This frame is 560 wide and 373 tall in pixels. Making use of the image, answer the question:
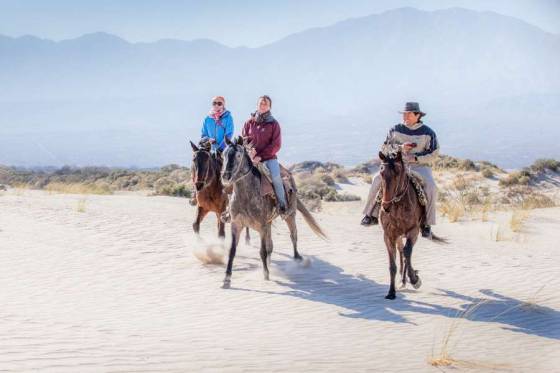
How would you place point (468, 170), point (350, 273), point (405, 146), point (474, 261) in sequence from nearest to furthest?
1. point (405, 146)
2. point (350, 273)
3. point (474, 261)
4. point (468, 170)

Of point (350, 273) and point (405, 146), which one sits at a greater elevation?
point (405, 146)

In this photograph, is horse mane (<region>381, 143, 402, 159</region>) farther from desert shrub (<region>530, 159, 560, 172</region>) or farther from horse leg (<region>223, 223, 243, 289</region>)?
desert shrub (<region>530, 159, 560, 172</region>)

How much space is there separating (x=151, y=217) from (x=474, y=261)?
808cm

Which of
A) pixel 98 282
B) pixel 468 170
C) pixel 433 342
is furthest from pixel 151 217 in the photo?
pixel 468 170

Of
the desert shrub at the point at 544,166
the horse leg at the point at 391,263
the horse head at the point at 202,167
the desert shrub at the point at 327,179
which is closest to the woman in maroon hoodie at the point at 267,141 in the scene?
the horse head at the point at 202,167

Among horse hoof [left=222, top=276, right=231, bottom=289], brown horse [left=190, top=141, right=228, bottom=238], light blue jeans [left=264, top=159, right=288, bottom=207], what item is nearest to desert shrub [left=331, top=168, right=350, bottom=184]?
brown horse [left=190, top=141, right=228, bottom=238]

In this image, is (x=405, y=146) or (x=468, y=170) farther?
(x=468, y=170)

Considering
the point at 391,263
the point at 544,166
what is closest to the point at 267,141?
the point at 391,263

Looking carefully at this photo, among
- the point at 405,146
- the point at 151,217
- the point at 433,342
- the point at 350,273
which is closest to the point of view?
the point at 433,342

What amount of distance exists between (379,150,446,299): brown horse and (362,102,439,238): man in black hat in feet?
0.74

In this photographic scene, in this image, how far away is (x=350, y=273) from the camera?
452 inches

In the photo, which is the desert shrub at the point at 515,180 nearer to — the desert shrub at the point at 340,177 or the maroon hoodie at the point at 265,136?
the desert shrub at the point at 340,177

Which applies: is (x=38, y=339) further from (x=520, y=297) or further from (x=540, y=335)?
(x=520, y=297)

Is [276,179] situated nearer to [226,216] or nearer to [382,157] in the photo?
[226,216]
